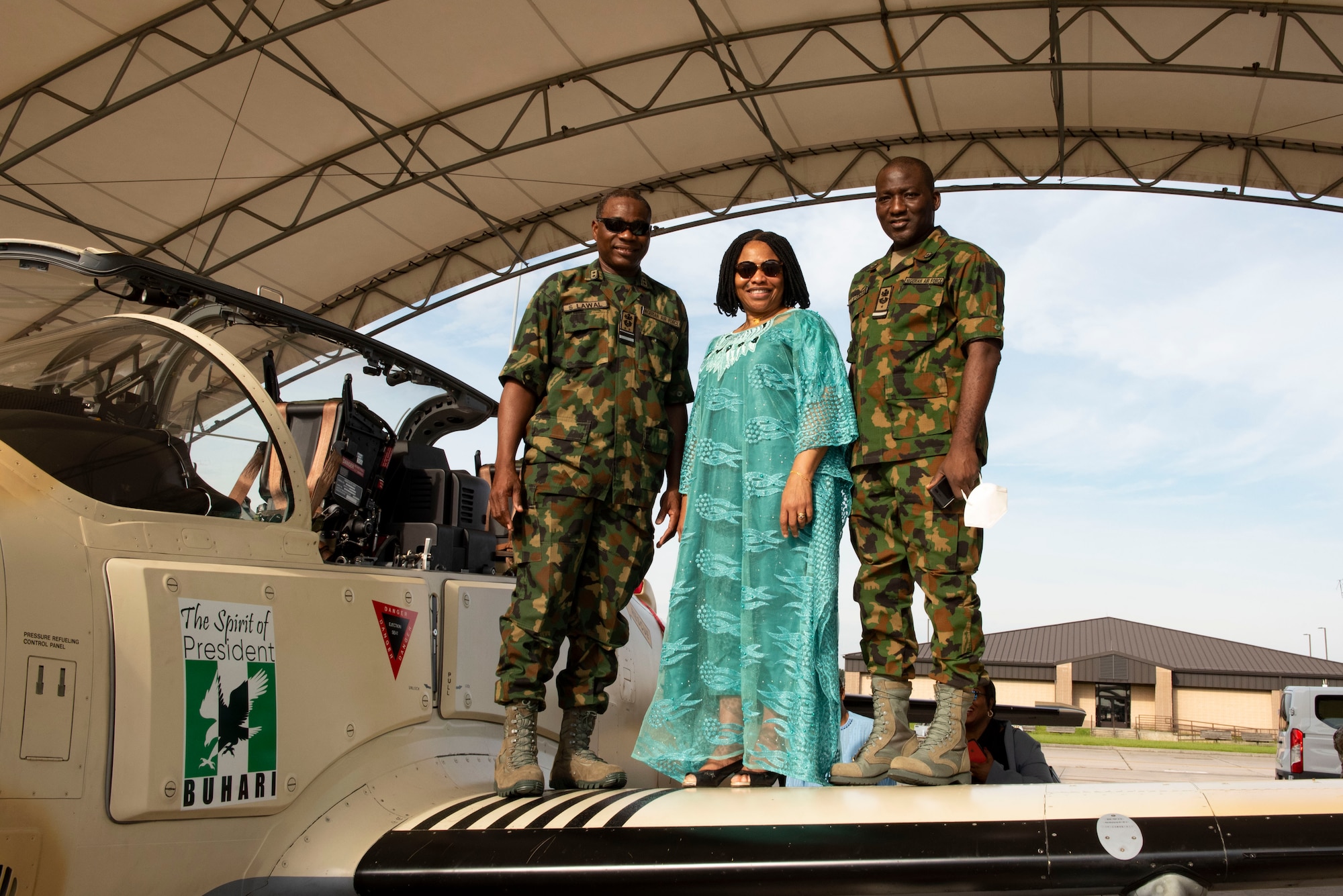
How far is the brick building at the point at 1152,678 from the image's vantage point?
1458 inches

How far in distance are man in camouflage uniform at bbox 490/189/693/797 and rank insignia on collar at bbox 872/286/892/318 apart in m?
0.76

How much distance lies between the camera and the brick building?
121 ft

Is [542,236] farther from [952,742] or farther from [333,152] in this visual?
[952,742]

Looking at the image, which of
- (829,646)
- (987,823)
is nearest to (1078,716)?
(829,646)

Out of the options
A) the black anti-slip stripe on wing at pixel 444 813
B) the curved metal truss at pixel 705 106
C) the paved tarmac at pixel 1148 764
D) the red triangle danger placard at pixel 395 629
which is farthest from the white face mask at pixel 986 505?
the paved tarmac at pixel 1148 764

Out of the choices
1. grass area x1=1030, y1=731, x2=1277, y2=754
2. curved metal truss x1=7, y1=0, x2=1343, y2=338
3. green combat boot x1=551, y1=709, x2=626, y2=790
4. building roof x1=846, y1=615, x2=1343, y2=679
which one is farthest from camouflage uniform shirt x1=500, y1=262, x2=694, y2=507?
building roof x1=846, y1=615, x2=1343, y2=679

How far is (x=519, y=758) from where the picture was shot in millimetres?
3186

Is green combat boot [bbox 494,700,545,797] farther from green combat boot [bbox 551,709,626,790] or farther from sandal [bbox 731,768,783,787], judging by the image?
sandal [bbox 731,768,783,787]

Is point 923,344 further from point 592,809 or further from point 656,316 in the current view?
point 592,809

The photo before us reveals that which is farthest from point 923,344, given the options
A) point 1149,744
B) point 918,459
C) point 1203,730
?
point 1203,730

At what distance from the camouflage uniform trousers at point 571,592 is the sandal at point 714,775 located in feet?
1.29

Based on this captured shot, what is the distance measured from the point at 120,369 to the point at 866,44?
33.2ft

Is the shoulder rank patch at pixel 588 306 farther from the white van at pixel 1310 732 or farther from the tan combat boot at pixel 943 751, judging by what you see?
the white van at pixel 1310 732

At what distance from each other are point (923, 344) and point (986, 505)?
25.8 inches
